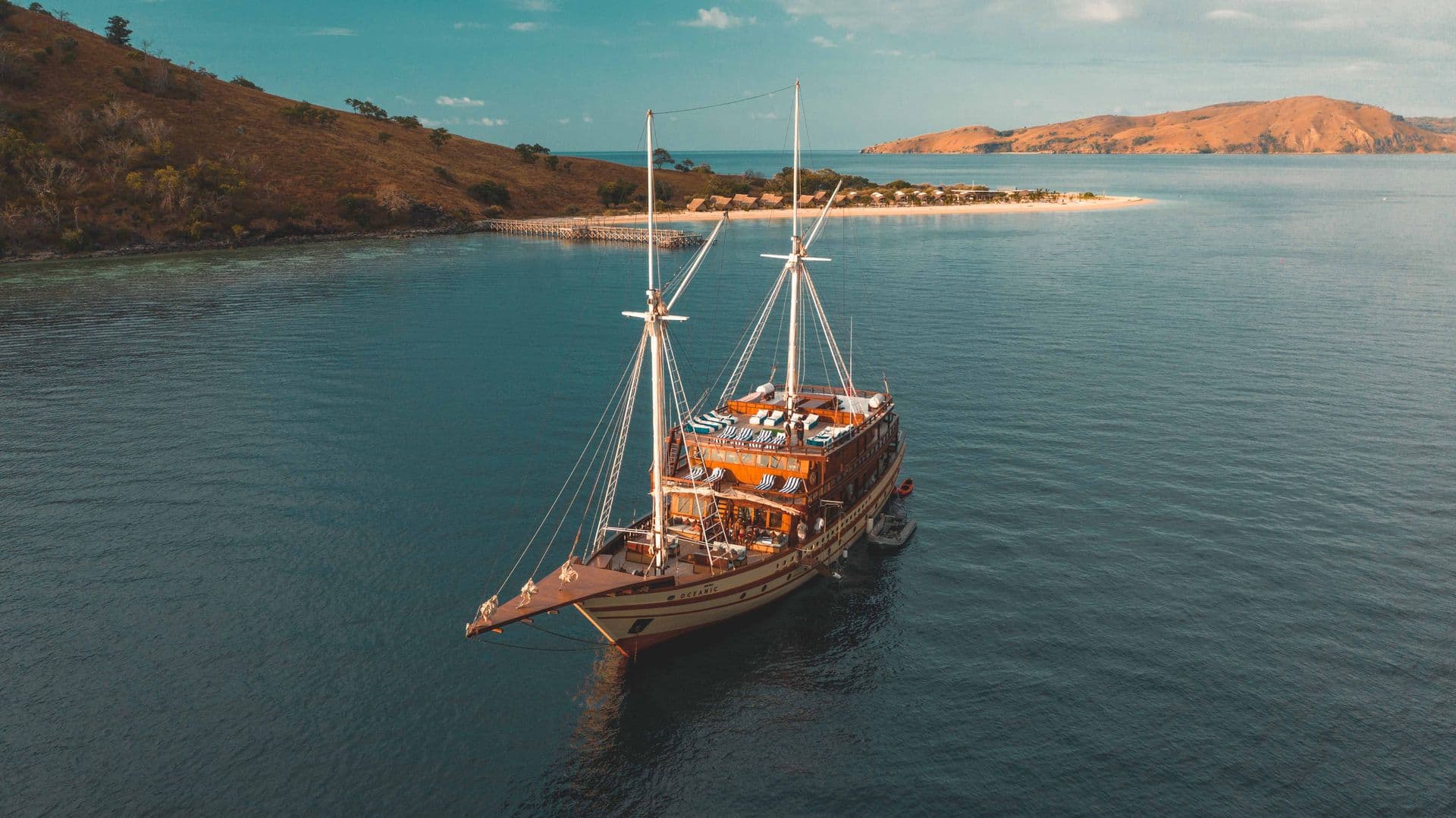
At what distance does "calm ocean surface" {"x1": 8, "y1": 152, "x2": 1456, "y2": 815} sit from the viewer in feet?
112

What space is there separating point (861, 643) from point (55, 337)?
102 m

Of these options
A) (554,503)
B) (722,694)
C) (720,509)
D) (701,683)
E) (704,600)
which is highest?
(720,509)

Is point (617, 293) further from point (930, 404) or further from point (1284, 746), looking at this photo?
point (1284, 746)

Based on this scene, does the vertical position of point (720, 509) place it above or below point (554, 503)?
above

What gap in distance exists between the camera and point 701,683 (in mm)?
40125

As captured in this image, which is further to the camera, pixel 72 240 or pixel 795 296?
pixel 72 240

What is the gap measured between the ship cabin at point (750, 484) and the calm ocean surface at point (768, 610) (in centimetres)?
421

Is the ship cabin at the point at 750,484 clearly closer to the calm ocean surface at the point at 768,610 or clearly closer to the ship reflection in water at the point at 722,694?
the ship reflection in water at the point at 722,694

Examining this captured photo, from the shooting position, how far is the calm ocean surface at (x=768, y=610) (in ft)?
112

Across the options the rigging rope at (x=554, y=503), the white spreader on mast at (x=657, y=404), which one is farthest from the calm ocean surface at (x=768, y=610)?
the white spreader on mast at (x=657, y=404)

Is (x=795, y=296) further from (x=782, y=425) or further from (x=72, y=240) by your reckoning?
(x=72, y=240)

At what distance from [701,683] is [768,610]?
7266mm

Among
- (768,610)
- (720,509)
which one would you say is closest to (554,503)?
(720,509)

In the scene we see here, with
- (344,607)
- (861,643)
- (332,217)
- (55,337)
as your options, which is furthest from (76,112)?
(861,643)
